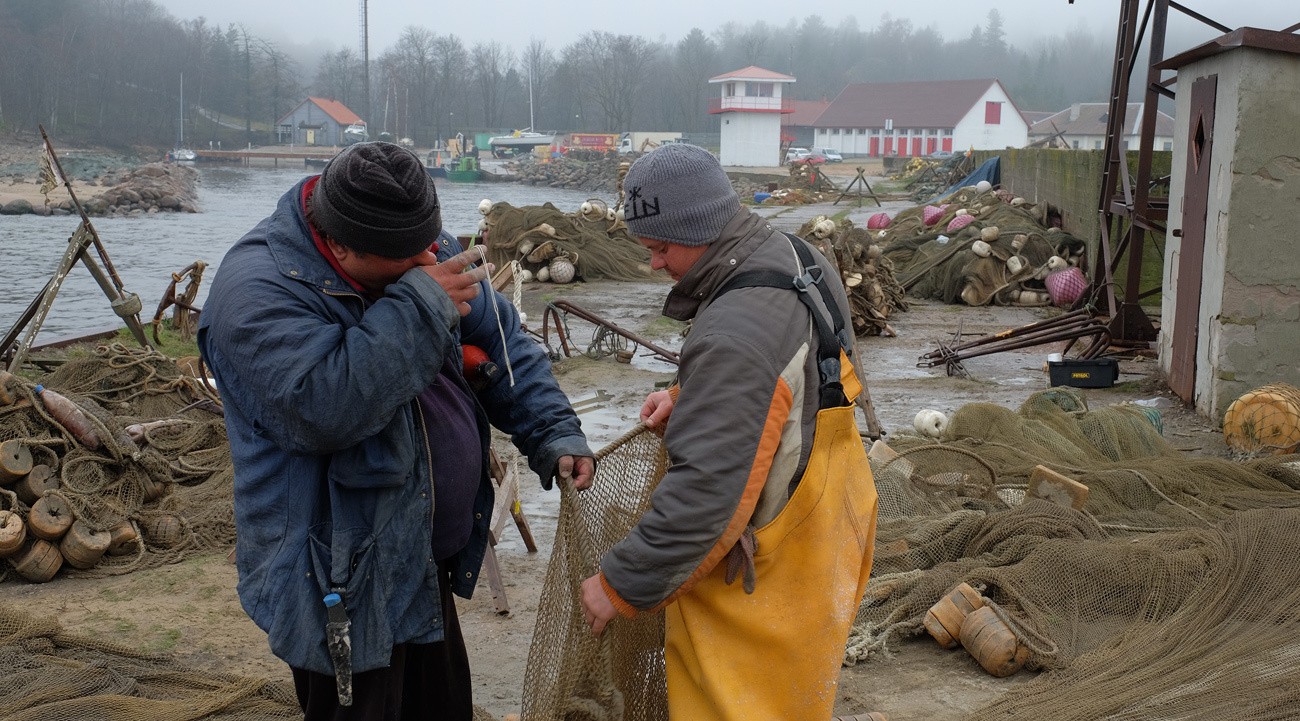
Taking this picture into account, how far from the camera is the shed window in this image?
78.9m

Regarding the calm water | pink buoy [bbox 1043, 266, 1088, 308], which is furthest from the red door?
the calm water

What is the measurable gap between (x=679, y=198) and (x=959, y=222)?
56.8 ft


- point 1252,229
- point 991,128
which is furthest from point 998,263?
point 991,128

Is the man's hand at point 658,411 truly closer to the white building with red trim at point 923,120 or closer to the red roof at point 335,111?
the white building with red trim at point 923,120

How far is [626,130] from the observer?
114 metres

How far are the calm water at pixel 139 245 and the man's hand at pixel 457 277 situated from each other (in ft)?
36.8

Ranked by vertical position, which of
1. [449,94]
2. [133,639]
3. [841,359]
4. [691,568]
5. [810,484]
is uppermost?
[449,94]

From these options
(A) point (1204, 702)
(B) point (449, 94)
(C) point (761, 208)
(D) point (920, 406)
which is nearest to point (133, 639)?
(A) point (1204, 702)

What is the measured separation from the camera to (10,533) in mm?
5203

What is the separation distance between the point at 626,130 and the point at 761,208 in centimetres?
7959

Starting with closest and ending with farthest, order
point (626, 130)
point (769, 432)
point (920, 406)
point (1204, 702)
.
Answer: point (769, 432) → point (1204, 702) → point (920, 406) → point (626, 130)

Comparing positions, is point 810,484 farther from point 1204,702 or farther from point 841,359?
point 1204,702

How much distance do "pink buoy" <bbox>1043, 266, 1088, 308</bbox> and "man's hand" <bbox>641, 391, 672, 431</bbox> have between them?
42.0 ft

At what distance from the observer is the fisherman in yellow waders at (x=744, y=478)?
2162mm
